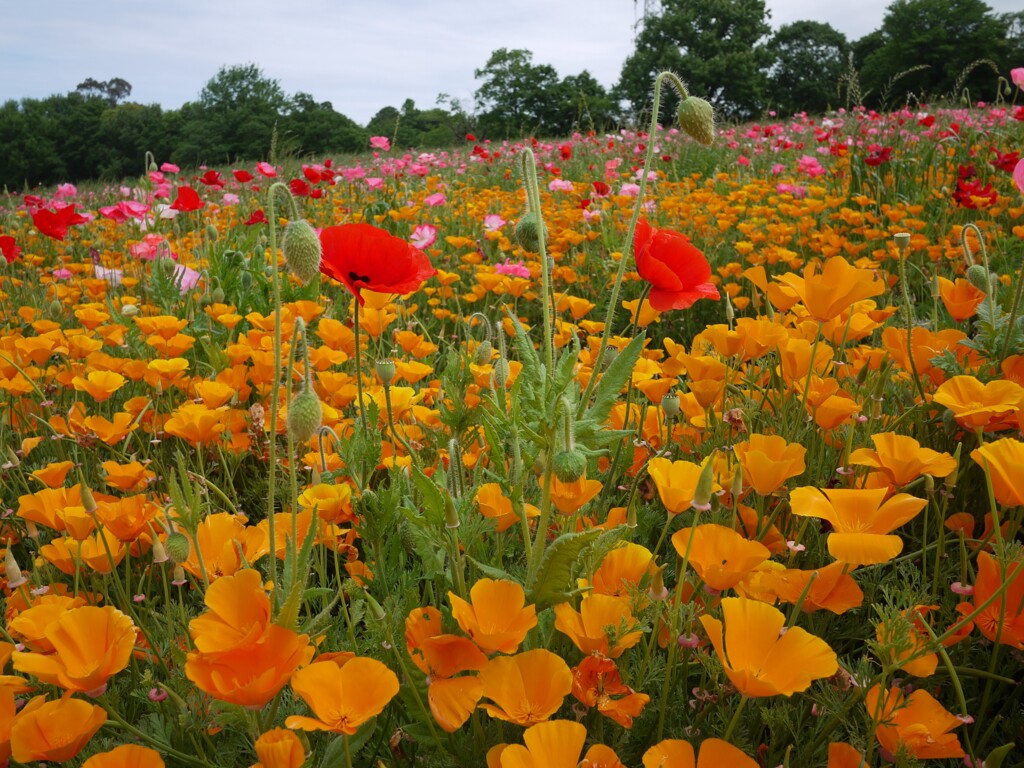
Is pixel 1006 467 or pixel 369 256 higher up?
pixel 369 256

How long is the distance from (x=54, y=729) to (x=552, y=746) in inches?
21.7

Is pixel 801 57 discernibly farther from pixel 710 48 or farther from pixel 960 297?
pixel 960 297

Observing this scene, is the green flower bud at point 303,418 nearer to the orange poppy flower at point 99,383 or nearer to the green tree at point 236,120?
the orange poppy flower at point 99,383

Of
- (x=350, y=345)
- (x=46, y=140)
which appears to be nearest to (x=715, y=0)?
(x=46, y=140)

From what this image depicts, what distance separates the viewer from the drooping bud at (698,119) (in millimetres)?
1136

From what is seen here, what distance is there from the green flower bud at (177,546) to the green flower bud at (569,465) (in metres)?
0.56

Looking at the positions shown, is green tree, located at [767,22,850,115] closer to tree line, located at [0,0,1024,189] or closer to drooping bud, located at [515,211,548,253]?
tree line, located at [0,0,1024,189]

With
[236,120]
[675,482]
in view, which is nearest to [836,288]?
[675,482]

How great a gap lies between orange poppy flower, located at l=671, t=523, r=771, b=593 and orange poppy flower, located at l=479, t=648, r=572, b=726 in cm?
23

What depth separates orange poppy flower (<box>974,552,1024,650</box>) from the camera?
0.96 m

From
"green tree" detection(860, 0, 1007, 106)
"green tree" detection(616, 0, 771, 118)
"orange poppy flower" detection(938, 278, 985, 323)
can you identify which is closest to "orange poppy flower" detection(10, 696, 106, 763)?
"orange poppy flower" detection(938, 278, 985, 323)

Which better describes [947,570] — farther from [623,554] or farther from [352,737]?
[352,737]

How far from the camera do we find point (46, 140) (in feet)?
80.2

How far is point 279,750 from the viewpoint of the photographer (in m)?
0.75
